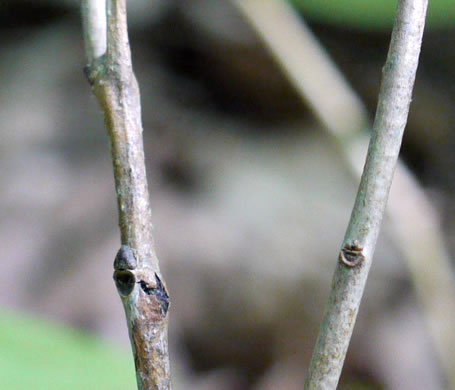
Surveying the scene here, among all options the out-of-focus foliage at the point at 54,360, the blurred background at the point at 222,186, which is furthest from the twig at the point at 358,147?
the out-of-focus foliage at the point at 54,360

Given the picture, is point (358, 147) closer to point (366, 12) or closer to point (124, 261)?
point (366, 12)

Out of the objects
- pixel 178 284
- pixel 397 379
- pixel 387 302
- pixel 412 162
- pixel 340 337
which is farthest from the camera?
pixel 412 162

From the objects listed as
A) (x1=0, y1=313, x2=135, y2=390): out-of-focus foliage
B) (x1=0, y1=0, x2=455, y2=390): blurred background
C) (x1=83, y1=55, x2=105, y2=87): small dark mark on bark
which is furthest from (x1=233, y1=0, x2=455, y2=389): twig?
(x1=83, y1=55, x2=105, y2=87): small dark mark on bark

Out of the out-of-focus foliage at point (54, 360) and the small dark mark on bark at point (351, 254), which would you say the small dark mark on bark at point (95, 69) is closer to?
the small dark mark on bark at point (351, 254)

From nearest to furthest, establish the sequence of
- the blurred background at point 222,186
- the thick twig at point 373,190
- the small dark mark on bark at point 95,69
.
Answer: the thick twig at point 373,190 < the small dark mark on bark at point 95,69 < the blurred background at point 222,186

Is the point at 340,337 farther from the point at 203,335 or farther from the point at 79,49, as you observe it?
the point at 79,49

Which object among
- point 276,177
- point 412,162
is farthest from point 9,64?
point 412,162

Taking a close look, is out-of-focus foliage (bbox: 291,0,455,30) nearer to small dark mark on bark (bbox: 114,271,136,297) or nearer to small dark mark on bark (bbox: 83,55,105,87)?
small dark mark on bark (bbox: 83,55,105,87)
